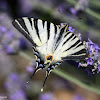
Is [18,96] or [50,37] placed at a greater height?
[50,37]

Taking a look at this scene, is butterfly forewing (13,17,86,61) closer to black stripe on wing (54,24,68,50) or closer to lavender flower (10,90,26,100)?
black stripe on wing (54,24,68,50)

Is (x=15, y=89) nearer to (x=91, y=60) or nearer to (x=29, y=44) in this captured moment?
(x=29, y=44)

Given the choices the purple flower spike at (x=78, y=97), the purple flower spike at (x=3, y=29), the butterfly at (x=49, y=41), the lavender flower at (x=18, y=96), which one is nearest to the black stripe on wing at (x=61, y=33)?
the butterfly at (x=49, y=41)

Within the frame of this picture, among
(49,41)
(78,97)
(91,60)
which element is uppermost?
(49,41)

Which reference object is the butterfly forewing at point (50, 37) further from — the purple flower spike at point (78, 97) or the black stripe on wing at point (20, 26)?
the purple flower spike at point (78, 97)

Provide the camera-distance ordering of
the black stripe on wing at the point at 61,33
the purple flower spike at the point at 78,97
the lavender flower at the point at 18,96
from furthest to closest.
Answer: the purple flower spike at the point at 78,97, the lavender flower at the point at 18,96, the black stripe on wing at the point at 61,33

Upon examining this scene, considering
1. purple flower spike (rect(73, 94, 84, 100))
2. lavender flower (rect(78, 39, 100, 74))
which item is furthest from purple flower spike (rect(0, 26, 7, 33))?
purple flower spike (rect(73, 94, 84, 100))

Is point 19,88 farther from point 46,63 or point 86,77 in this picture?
point 86,77

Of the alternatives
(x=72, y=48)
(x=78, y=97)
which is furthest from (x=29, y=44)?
(x=78, y=97)

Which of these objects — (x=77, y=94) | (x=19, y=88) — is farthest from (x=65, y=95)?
(x=19, y=88)
